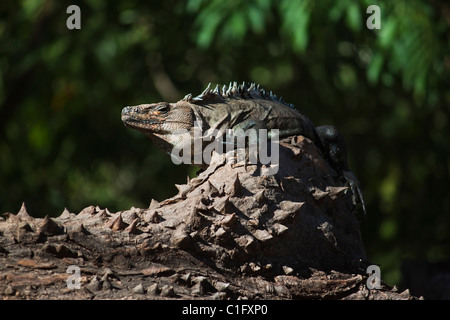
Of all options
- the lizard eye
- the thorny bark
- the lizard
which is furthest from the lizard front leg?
the lizard eye

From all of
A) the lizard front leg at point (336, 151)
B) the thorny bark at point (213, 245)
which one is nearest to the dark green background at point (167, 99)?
the lizard front leg at point (336, 151)

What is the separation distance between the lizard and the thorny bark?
35 centimetres

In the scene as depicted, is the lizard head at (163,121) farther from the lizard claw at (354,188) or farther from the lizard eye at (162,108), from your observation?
the lizard claw at (354,188)

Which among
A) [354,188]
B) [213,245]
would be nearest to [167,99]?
[354,188]

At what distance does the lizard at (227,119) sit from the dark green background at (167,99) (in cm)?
579

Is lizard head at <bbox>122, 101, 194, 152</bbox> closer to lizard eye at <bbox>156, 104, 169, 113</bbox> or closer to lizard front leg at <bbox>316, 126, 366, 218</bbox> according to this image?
lizard eye at <bbox>156, 104, 169, 113</bbox>

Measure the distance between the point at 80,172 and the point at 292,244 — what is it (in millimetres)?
9380

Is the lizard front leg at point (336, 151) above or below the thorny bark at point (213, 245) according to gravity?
above

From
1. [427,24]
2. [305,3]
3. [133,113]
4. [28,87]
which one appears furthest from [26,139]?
[133,113]

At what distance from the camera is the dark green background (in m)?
11.7

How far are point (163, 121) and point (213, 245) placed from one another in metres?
1.37

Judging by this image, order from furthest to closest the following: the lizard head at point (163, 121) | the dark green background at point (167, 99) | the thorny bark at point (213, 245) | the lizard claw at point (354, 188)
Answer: the dark green background at point (167, 99), the lizard claw at point (354, 188), the lizard head at point (163, 121), the thorny bark at point (213, 245)

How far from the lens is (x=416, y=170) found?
40.3ft

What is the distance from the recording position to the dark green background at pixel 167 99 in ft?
38.4
